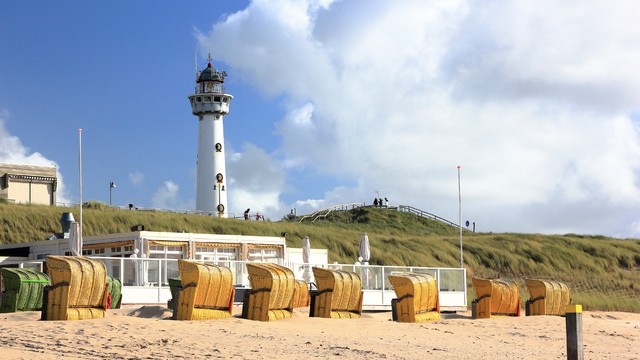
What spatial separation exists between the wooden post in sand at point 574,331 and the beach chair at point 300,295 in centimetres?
1075

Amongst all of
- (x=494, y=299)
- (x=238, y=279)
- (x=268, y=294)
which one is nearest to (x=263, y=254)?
(x=238, y=279)

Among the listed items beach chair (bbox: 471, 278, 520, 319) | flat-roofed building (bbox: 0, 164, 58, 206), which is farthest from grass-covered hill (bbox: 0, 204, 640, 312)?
beach chair (bbox: 471, 278, 520, 319)

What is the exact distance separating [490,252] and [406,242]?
6431 mm

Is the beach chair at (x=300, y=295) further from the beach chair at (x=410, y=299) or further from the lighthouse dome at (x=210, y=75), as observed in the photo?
the lighthouse dome at (x=210, y=75)

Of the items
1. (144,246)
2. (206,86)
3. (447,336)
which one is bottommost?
(447,336)

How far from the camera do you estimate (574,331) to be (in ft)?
50.6

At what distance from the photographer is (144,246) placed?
108 ft

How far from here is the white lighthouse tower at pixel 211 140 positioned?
63.4m

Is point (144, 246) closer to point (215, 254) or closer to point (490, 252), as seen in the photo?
point (215, 254)

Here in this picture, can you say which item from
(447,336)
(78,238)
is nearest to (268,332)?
(447,336)

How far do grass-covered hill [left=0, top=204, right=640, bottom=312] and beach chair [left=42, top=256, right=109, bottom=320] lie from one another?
27.8 metres

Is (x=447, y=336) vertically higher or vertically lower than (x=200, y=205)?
lower

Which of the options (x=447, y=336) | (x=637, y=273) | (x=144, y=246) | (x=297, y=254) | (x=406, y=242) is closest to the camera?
(x=447, y=336)

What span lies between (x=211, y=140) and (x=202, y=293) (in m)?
45.2
